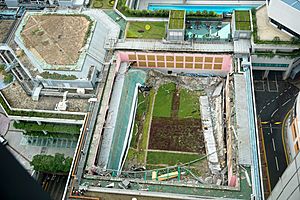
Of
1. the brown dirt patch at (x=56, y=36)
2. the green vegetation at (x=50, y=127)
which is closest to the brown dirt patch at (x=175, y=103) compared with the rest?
the green vegetation at (x=50, y=127)

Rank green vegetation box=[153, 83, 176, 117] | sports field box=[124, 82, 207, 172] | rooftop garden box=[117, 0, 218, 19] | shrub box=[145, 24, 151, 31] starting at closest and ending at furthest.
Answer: sports field box=[124, 82, 207, 172]
green vegetation box=[153, 83, 176, 117]
shrub box=[145, 24, 151, 31]
rooftop garden box=[117, 0, 218, 19]

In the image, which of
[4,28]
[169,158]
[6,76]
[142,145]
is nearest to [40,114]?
[6,76]

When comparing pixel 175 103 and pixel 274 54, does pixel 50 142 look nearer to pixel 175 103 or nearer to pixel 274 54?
pixel 175 103

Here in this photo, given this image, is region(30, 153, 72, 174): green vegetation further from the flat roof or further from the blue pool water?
the flat roof

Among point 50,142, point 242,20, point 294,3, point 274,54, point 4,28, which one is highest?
point 242,20

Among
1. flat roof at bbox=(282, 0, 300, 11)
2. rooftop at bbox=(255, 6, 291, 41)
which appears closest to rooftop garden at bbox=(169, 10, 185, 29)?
rooftop at bbox=(255, 6, 291, 41)

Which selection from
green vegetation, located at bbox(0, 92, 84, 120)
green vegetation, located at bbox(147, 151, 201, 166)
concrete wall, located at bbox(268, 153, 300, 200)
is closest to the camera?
concrete wall, located at bbox(268, 153, 300, 200)

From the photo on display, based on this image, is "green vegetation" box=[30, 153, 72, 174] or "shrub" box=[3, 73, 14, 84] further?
"shrub" box=[3, 73, 14, 84]
